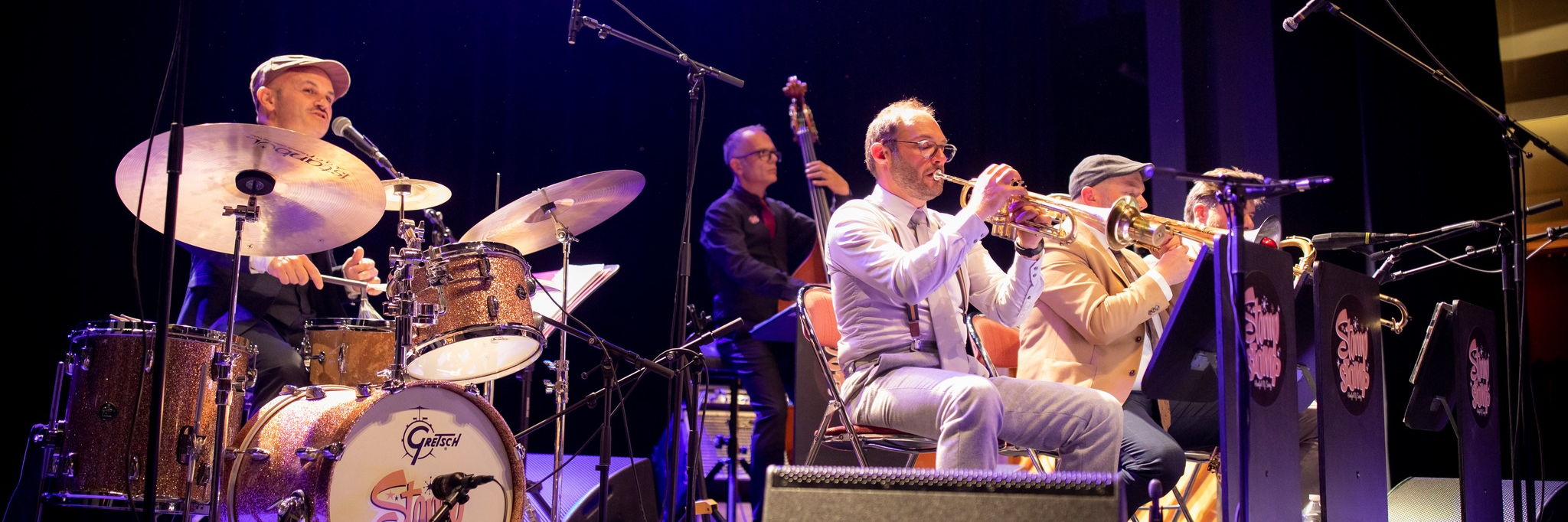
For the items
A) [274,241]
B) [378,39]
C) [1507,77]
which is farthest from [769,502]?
[1507,77]

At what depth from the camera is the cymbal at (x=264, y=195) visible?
2967 mm

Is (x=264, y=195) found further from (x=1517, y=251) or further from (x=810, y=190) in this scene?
(x=1517, y=251)

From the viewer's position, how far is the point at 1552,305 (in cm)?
586

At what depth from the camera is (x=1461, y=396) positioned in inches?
134

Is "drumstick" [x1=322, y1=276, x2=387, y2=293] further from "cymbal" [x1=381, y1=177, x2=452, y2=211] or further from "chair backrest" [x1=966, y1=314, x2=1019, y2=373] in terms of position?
"chair backrest" [x1=966, y1=314, x2=1019, y2=373]

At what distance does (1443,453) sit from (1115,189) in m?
2.51

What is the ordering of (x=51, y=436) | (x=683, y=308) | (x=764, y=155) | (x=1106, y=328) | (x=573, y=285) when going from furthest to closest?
(x=764, y=155), (x=573, y=285), (x=683, y=308), (x=1106, y=328), (x=51, y=436)

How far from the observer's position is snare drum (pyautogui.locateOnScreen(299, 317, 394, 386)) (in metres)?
3.78

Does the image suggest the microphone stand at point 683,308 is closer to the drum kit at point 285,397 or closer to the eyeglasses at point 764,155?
the drum kit at point 285,397

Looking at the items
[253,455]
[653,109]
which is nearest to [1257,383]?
[253,455]

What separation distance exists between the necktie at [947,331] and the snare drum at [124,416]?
2094 mm

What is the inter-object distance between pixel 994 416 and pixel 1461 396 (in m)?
1.63

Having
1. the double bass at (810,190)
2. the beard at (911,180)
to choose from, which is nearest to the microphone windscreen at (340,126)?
the beard at (911,180)

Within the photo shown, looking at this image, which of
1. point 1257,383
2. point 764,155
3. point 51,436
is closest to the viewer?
point 1257,383
